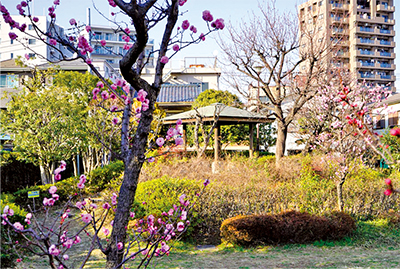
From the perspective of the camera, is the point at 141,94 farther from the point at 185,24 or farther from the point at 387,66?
the point at 387,66

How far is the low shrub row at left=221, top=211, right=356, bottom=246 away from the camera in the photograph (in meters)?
6.67

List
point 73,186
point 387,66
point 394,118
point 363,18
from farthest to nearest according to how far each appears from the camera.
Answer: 1. point 387,66
2. point 363,18
3. point 394,118
4. point 73,186

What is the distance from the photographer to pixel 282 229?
267 inches

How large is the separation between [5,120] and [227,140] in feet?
33.1

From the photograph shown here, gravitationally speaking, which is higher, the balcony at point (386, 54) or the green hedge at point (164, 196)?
the balcony at point (386, 54)

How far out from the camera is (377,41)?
42781mm

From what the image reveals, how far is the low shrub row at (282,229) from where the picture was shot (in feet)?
21.9

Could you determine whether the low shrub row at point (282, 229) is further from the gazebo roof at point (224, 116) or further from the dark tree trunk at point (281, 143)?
the gazebo roof at point (224, 116)

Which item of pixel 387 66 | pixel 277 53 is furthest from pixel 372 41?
pixel 277 53

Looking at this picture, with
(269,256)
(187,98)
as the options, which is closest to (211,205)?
(269,256)

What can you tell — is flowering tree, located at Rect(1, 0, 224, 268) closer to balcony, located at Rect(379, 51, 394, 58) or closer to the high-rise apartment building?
the high-rise apartment building

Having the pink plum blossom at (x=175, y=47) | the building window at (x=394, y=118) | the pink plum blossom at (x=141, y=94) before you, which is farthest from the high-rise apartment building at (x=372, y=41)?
the pink plum blossom at (x=141, y=94)

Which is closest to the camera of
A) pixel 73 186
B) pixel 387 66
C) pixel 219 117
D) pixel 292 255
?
pixel 292 255

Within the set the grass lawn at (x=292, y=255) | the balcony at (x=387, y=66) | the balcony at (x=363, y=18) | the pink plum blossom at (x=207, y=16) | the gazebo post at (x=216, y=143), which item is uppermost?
the balcony at (x=363, y=18)
